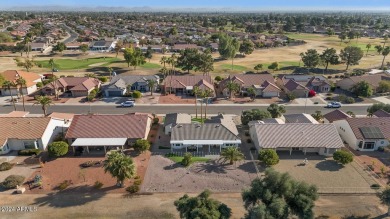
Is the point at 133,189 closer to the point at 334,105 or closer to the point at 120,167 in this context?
the point at 120,167

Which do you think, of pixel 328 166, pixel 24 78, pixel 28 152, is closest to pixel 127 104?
pixel 28 152

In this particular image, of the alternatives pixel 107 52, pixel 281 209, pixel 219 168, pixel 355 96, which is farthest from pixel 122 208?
pixel 107 52

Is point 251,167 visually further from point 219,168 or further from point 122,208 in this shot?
point 122,208

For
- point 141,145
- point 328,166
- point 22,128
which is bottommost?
point 328,166

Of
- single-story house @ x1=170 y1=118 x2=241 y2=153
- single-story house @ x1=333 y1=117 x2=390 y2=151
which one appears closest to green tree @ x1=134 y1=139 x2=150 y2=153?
single-story house @ x1=170 y1=118 x2=241 y2=153

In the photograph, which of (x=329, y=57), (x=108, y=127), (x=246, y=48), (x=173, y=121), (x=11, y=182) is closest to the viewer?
(x=11, y=182)

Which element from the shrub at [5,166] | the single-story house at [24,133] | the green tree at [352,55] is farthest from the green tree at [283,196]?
the green tree at [352,55]
